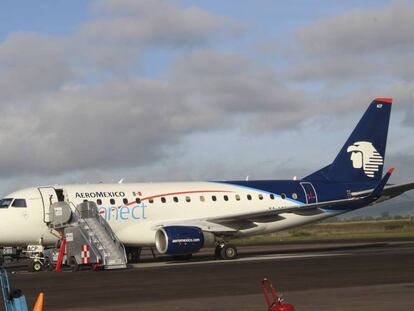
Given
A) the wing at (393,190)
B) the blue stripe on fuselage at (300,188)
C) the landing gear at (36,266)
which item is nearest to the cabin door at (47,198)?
the landing gear at (36,266)

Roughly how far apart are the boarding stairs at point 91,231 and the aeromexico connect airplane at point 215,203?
0.68 m

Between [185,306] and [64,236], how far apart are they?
1645 cm

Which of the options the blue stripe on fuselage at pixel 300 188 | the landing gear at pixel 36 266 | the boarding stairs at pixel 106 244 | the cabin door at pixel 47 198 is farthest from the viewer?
the blue stripe on fuselage at pixel 300 188

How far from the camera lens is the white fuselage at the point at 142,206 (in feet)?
108

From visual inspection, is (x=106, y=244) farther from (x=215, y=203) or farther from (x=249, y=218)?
(x=215, y=203)

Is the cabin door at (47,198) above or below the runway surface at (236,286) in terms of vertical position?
above

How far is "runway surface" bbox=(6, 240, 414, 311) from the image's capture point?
55.0 feet

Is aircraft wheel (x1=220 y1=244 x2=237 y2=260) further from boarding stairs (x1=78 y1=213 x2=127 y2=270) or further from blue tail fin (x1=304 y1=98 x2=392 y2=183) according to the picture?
blue tail fin (x1=304 y1=98 x2=392 y2=183)

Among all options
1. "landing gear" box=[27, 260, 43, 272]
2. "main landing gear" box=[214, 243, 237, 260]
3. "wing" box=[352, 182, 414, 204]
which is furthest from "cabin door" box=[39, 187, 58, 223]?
"wing" box=[352, 182, 414, 204]

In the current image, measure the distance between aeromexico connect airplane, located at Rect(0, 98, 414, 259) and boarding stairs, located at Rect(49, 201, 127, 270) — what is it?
0.68m

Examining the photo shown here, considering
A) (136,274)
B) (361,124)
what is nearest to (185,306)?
(136,274)

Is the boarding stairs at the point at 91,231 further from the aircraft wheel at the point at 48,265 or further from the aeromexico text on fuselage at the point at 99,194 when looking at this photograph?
the aircraft wheel at the point at 48,265

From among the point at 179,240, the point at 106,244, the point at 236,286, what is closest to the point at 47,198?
the point at 106,244

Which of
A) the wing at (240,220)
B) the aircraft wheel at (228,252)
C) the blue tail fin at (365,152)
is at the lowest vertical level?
the aircraft wheel at (228,252)
